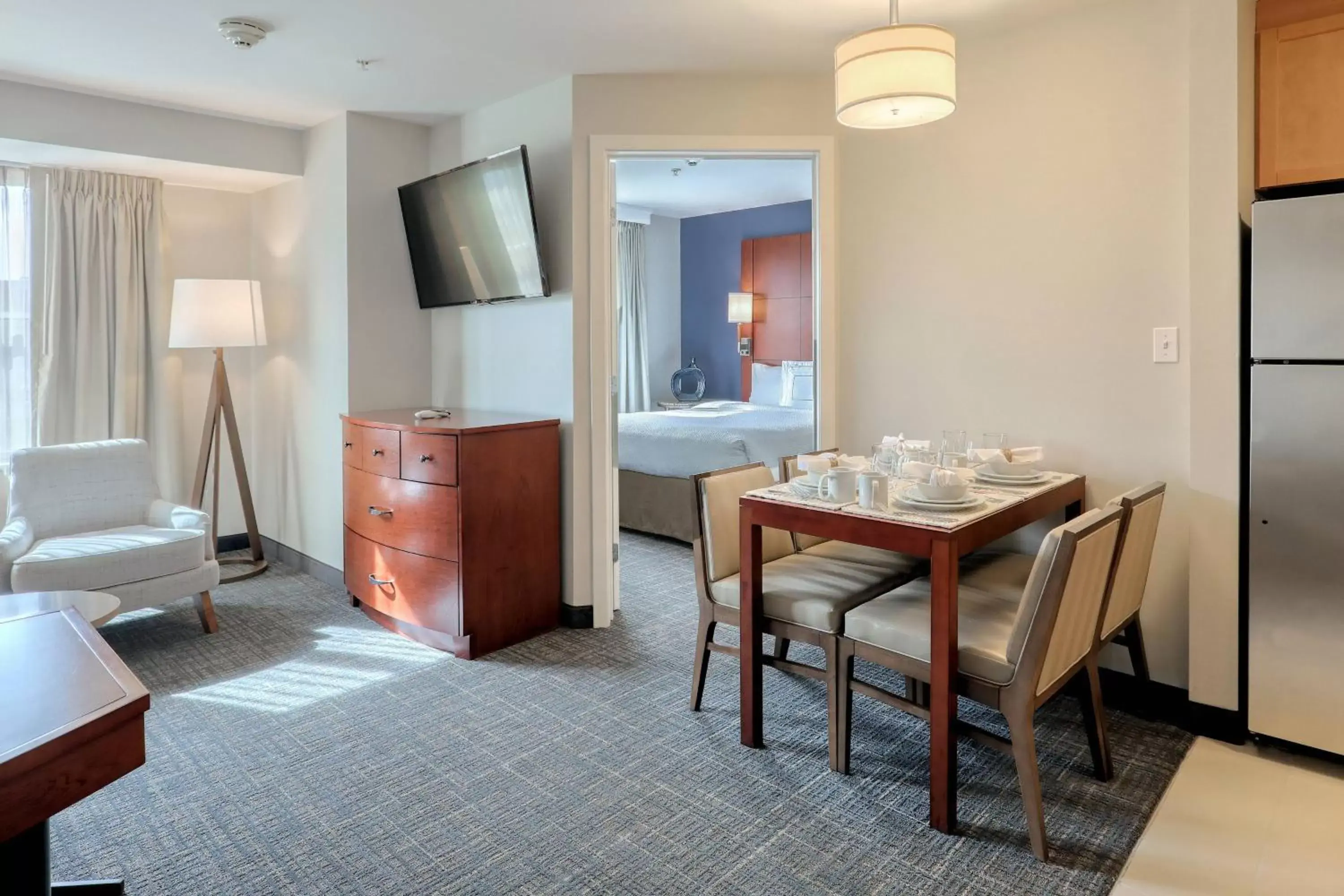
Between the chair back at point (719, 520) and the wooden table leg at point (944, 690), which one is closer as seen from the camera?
the wooden table leg at point (944, 690)

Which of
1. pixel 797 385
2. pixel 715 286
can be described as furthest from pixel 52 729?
pixel 715 286

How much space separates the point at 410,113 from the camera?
4.09 metres

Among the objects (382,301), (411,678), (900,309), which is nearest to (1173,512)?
(900,309)

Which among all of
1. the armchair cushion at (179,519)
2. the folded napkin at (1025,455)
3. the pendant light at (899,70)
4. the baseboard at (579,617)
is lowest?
the baseboard at (579,617)

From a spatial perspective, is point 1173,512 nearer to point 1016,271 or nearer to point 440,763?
point 1016,271

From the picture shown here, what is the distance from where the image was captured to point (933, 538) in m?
2.11

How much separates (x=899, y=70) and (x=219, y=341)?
3.62 metres

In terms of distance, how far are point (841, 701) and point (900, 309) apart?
169 cm

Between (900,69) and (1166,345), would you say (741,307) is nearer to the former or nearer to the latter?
(1166,345)

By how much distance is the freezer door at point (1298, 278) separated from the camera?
89.9 inches

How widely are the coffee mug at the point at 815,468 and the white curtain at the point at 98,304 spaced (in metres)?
3.80

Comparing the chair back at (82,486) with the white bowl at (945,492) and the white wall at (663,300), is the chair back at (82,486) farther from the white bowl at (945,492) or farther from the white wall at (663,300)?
the white wall at (663,300)

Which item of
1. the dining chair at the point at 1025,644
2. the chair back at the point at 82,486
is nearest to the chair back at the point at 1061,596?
Answer: the dining chair at the point at 1025,644

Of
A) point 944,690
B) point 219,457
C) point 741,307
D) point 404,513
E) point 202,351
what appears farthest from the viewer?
point 741,307
